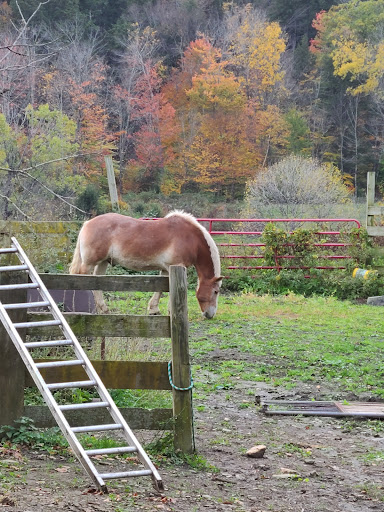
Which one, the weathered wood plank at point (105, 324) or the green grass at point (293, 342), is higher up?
the weathered wood plank at point (105, 324)

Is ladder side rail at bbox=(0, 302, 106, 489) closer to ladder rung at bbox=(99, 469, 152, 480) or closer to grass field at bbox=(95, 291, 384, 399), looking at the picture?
ladder rung at bbox=(99, 469, 152, 480)

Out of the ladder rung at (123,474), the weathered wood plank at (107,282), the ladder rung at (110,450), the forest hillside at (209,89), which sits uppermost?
the forest hillside at (209,89)

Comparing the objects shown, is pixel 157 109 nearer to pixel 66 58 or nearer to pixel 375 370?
pixel 66 58

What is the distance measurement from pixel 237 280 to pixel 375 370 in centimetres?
898

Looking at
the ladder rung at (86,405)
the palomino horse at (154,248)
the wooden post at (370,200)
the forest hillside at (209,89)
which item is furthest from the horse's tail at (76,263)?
the forest hillside at (209,89)

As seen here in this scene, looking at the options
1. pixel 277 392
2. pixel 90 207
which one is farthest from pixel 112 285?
pixel 90 207

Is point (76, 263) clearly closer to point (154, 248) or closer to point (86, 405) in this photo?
point (154, 248)

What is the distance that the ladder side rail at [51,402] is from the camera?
4.45 m

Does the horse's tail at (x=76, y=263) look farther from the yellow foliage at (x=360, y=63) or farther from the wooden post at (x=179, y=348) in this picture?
the yellow foliage at (x=360, y=63)

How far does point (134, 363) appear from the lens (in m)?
5.56

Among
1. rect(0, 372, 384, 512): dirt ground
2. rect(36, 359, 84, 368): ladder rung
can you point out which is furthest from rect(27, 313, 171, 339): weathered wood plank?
rect(0, 372, 384, 512): dirt ground

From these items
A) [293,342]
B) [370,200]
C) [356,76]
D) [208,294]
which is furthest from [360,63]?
[293,342]

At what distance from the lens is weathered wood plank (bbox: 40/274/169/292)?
552cm

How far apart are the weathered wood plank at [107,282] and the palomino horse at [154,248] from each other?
23.3ft
